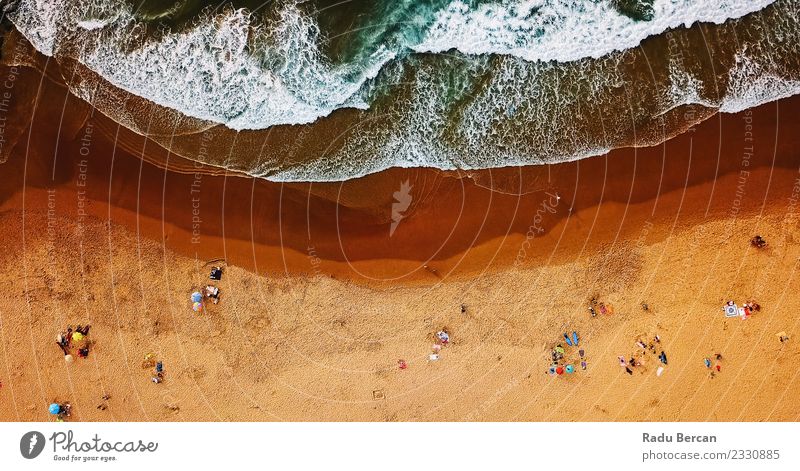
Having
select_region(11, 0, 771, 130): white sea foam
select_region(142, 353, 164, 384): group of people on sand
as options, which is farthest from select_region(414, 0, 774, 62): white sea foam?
select_region(142, 353, 164, 384): group of people on sand

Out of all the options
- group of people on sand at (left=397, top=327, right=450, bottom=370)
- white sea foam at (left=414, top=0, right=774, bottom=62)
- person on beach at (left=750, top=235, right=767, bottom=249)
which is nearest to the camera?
white sea foam at (left=414, top=0, right=774, bottom=62)

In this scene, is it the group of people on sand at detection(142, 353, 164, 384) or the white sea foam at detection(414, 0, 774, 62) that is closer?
the white sea foam at detection(414, 0, 774, 62)

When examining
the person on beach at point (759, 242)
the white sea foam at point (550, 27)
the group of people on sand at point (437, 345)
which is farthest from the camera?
the group of people on sand at point (437, 345)

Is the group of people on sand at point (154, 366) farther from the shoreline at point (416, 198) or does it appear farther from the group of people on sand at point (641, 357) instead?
the group of people on sand at point (641, 357)

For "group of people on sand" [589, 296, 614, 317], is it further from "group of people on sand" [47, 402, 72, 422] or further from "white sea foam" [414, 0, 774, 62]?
"group of people on sand" [47, 402, 72, 422]

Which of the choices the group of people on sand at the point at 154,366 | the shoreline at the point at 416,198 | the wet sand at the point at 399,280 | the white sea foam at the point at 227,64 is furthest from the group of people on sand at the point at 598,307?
the group of people on sand at the point at 154,366

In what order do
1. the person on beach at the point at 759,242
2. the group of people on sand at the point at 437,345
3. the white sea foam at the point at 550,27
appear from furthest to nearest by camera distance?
the group of people on sand at the point at 437,345
the person on beach at the point at 759,242
the white sea foam at the point at 550,27

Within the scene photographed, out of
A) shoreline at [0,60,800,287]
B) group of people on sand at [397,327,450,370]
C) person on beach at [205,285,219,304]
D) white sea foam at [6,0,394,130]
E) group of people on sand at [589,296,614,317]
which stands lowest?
group of people on sand at [397,327,450,370]

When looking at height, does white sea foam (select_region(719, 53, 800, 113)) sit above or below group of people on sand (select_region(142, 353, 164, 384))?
above

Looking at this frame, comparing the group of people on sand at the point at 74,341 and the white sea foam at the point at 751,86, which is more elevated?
the white sea foam at the point at 751,86
